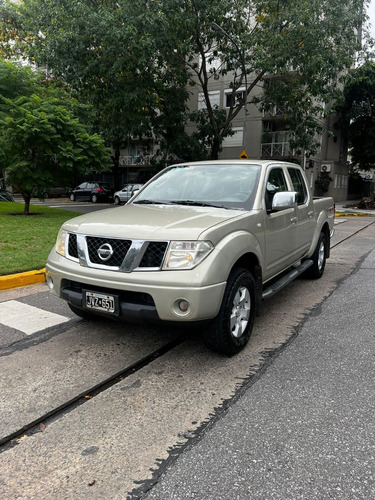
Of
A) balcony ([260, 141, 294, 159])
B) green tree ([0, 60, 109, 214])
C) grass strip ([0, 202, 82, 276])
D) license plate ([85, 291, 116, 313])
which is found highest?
balcony ([260, 141, 294, 159])

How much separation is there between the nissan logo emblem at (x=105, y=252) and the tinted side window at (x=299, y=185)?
299 centimetres

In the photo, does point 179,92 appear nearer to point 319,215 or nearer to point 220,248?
point 319,215

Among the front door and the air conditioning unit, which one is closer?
the front door

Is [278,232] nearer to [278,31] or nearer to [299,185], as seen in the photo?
[299,185]

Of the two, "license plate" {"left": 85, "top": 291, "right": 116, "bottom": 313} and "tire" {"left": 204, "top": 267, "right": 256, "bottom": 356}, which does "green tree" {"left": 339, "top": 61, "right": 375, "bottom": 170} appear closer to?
"tire" {"left": 204, "top": 267, "right": 256, "bottom": 356}

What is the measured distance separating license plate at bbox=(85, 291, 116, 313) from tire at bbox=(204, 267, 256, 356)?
83cm

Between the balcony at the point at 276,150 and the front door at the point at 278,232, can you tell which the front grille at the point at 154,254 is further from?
the balcony at the point at 276,150

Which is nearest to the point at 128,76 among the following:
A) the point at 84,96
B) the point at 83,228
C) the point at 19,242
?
the point at 84,96

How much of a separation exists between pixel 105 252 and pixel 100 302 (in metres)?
0.41

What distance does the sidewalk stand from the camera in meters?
2.02

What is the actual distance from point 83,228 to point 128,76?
14610 mm

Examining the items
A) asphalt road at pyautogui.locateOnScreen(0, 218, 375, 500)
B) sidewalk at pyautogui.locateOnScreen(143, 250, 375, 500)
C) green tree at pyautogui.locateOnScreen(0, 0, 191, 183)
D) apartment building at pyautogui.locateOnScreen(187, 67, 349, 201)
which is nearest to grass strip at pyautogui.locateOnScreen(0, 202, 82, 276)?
asphalt road at pyautogui.locateOnScreen(0, 218, 375, 500)

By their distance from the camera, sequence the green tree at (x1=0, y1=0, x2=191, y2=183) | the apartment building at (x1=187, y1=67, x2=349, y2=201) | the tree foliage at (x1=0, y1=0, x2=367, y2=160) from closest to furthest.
Answer: the green tree at (x1=0, y1=0, x2=191, y2=183), the tree foliage at (x1=0, y1=0, x2=367, y2=160), the apartment building at (x1=187, y1=67, x2=349, y2=201)

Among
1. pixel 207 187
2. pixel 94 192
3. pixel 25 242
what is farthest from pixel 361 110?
pixel 207 187
